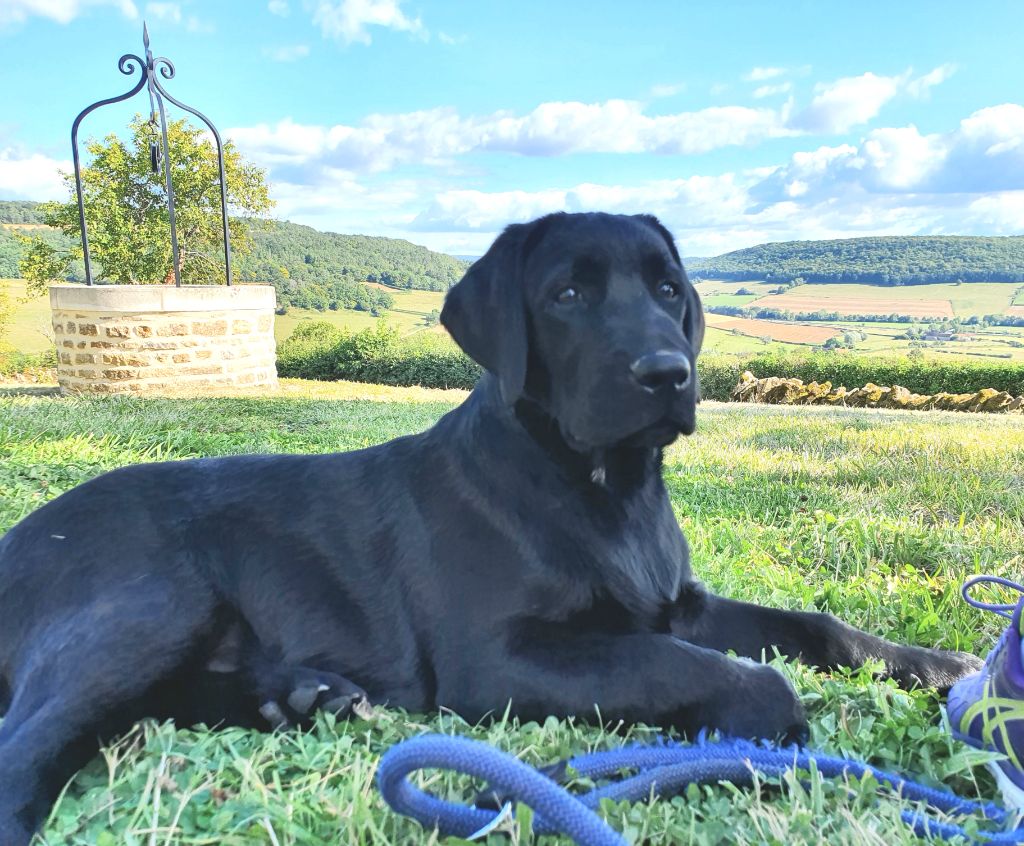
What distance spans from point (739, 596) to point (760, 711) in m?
1.17

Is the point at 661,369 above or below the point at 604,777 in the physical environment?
above

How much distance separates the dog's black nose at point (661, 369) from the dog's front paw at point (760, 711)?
80cm

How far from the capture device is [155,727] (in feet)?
6.44

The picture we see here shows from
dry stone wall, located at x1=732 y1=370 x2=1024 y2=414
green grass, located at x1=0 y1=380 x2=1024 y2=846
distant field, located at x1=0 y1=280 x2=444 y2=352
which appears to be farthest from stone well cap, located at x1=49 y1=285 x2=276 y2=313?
distant field, located at x1=0 y1=280 x2=444 y2=352

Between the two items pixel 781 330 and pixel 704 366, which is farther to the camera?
pixel 781 330

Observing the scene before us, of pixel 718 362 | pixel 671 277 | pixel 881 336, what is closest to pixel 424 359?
pixel 718 362

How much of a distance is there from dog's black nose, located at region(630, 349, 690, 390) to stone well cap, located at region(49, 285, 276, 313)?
12.0 metres

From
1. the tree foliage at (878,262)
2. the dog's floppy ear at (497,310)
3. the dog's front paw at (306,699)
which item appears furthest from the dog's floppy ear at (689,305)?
the tree foliage at (878,262)

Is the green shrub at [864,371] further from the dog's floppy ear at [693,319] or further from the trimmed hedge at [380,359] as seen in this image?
the dog's floppy ear at [693,319]

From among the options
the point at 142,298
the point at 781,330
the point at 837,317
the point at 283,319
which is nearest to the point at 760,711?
the point at 142,298

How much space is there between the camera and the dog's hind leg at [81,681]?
170 cm

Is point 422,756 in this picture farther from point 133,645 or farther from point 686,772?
point 133,645

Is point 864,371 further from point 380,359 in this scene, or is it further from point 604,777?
point 604,777

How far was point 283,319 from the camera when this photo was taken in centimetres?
3769
